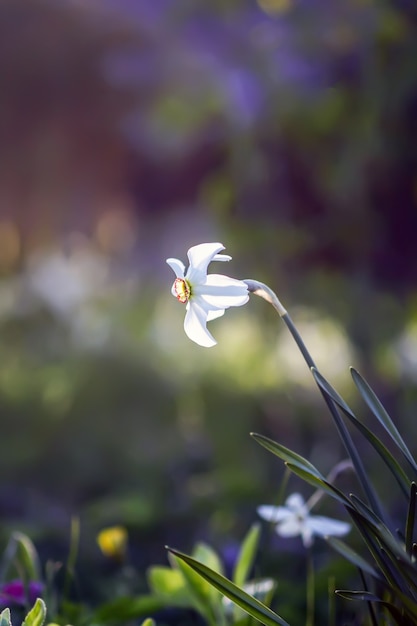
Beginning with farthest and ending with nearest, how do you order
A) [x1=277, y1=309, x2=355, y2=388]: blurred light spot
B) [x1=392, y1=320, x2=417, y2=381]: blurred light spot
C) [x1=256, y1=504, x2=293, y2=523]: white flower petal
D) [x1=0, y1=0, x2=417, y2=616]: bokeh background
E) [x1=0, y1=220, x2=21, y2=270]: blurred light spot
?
1. [x1=0, y1=220, x2=21, y2=270]: blurred light spot
2. [x1=277, y1=309, x2=355, y2=388]: blurred light spot
3. [x1=392, y1=320, x2=417, y2=381]: blurred light spot
4. [x1=0, y1=0, x2=417, y2=616]: bokeh background
5. [x1=256, y1=504, x2=293, y2=523]: white flower petal

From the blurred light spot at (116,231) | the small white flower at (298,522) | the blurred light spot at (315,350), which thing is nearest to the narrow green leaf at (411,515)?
the small white flower at (298,522)

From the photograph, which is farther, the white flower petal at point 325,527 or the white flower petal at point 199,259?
the white flower petal at point 325,527

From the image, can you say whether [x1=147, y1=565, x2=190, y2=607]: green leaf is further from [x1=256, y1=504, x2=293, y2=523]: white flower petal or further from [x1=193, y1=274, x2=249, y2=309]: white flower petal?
[x1=193, y1=274, x2=249, y2=309]: white flower petal

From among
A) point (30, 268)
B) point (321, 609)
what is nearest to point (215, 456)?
point (321, 609)

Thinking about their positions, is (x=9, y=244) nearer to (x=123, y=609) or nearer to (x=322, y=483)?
(x=123, y=609)

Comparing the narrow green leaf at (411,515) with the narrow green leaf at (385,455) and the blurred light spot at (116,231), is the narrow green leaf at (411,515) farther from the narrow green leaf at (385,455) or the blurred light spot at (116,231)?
the blurred light spot at (116,231)

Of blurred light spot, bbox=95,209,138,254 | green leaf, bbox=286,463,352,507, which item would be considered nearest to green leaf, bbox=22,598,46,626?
green leaf, bbox=286,463,352,507

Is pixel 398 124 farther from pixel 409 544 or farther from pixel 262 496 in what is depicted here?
pixel 409 544
